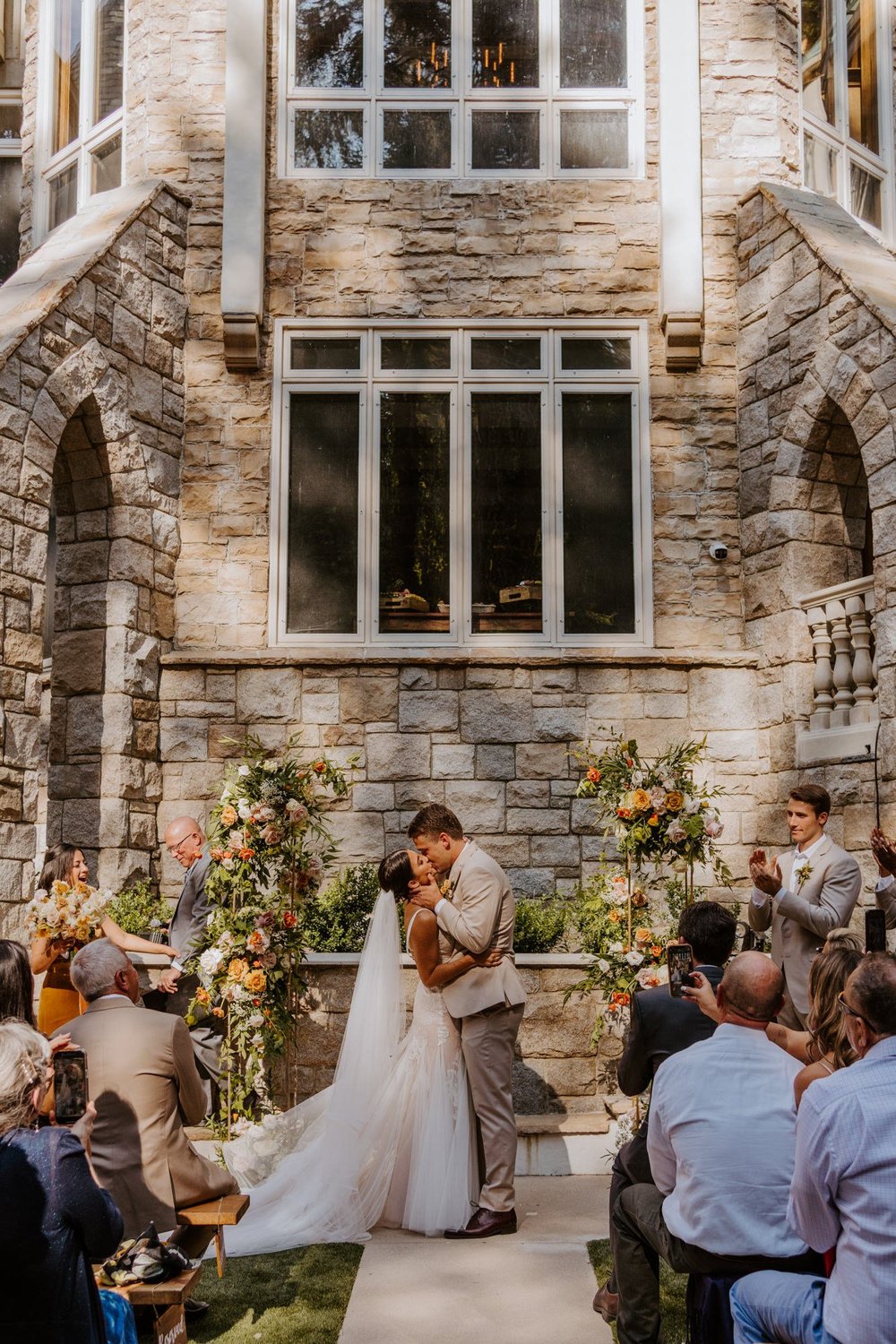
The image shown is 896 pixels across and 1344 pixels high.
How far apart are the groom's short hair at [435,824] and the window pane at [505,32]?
6.49m

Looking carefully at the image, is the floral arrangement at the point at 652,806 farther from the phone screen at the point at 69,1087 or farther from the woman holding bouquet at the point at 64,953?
the phone screen at the point at 69,1087

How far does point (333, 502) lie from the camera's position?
31.9ft

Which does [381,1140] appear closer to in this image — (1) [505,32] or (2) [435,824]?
(2) [435,824]

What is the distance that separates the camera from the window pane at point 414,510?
31.5ft

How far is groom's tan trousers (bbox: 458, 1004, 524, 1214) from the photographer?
582 centimetres

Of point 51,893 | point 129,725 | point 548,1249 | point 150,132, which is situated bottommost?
point 548,1249

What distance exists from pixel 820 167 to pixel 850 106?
47.6 inches

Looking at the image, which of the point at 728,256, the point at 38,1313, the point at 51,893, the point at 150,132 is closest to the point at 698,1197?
the point at 38,1313

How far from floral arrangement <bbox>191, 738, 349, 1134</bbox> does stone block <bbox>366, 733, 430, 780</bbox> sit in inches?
74.1

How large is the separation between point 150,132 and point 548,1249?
810 cm

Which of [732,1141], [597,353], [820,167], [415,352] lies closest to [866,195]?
[820,167]

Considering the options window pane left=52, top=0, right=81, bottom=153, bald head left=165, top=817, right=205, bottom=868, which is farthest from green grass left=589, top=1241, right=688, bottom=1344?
window pane left=52, top=0, right=81, bottom=153

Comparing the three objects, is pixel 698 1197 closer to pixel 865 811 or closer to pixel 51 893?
pixel 51 893

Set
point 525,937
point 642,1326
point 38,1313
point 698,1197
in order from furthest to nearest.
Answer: point 525,937 < point 642,1326 < point 698,1197 < point 38,1313
